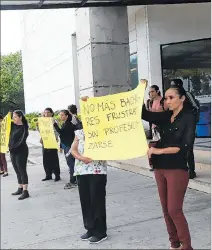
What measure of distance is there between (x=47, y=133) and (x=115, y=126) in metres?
4.43

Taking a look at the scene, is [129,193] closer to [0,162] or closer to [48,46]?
[0,162]

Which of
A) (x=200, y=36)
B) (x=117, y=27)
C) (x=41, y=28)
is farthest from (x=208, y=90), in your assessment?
(x=41, y=28)

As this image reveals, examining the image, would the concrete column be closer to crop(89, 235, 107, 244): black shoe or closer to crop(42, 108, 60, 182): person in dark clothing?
crop(42, 108, 60, 182): person in dark clothing

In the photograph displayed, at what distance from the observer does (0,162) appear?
34.6 feet

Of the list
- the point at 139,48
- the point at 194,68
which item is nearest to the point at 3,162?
the point at 139,48

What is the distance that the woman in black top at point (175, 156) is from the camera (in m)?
3.71

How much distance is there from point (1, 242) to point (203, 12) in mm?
9182

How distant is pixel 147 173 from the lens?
8500 millimetres

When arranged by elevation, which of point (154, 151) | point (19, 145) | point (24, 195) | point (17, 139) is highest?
point (154, 151)

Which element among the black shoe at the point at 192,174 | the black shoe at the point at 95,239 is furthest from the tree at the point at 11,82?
the black shoe at the point at 95,239

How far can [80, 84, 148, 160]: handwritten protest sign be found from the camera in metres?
3.93

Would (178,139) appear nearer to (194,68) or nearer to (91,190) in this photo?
(91,190)

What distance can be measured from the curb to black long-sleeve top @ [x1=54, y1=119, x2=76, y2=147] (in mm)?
1857

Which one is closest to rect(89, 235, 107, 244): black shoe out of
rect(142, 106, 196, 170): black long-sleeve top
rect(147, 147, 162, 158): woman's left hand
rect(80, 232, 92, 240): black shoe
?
rect(80, 232, 92, 240): black shoe
